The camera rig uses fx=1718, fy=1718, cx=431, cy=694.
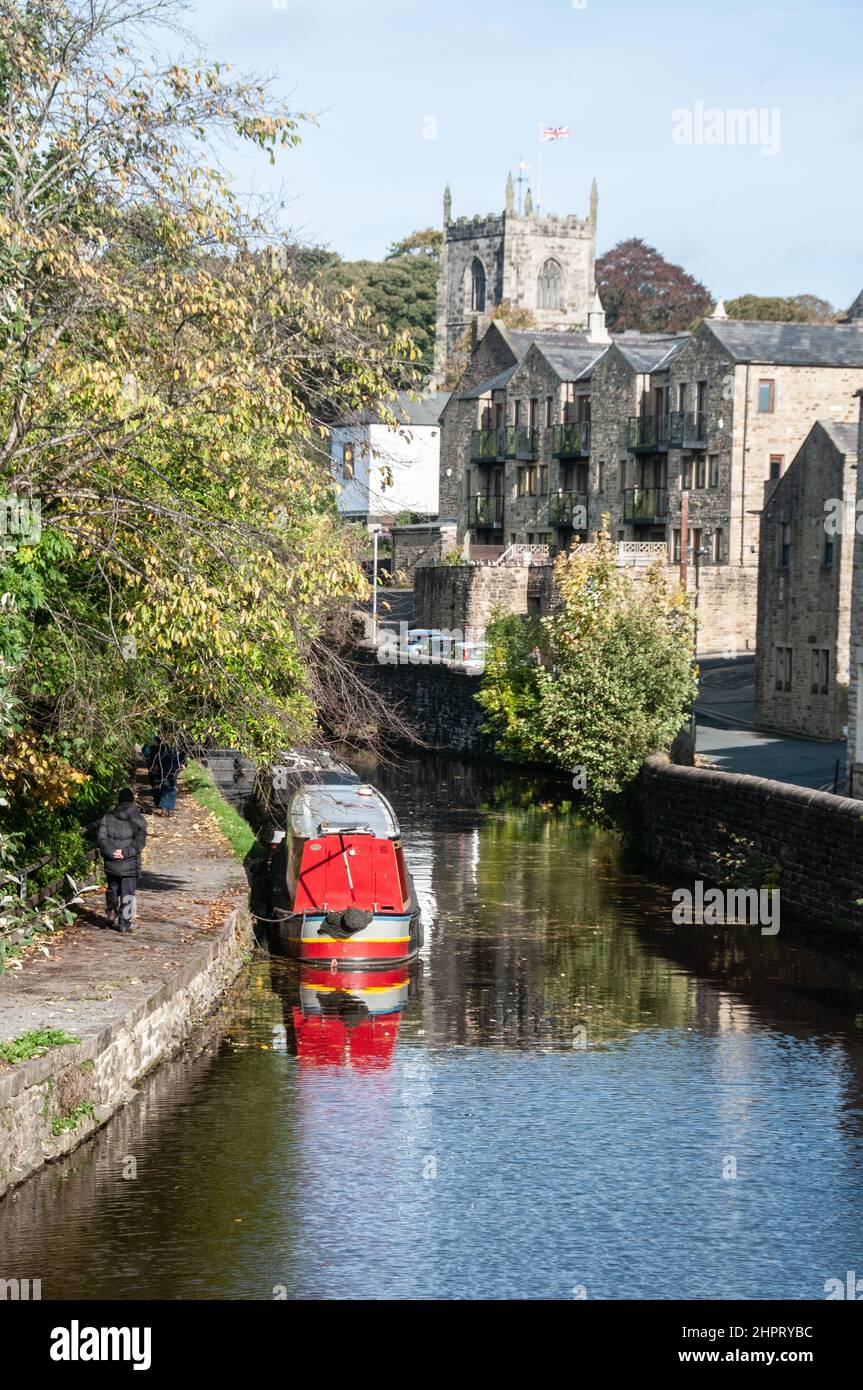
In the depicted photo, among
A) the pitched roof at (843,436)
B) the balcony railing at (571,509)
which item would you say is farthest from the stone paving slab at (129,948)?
the balcony railing at (571,509)

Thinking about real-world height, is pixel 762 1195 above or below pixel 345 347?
below

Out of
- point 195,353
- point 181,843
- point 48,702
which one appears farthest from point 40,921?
→ point 181,843

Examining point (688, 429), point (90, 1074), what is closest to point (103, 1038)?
point (90, 1074)

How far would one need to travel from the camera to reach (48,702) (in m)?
20.8

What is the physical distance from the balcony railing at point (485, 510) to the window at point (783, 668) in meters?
33.1

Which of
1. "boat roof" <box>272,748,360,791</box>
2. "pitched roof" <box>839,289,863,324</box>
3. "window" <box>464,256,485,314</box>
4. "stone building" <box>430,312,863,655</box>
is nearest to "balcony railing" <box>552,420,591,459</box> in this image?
"stone building" <box>430,312,863,655</box>

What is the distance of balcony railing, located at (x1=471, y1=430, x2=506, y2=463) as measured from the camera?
79.0 metres

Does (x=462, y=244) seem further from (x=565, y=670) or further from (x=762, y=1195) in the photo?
(x=762, y=1195)

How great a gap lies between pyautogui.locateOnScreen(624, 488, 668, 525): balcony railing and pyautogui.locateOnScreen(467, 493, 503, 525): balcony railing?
10817 millimetres

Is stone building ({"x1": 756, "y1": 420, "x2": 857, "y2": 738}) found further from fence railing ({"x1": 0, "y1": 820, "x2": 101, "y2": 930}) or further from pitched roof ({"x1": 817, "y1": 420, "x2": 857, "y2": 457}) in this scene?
fence railing ({"x1": 0, "y1": 820, "x2": 101, "y2": 930})

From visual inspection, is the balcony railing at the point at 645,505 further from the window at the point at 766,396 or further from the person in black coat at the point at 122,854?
the person in black coat at the point at 122,854

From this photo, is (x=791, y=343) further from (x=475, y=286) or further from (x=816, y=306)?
(x=475, y=286)

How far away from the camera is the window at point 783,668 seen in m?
47.5

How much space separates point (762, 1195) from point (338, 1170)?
3.86 metres
